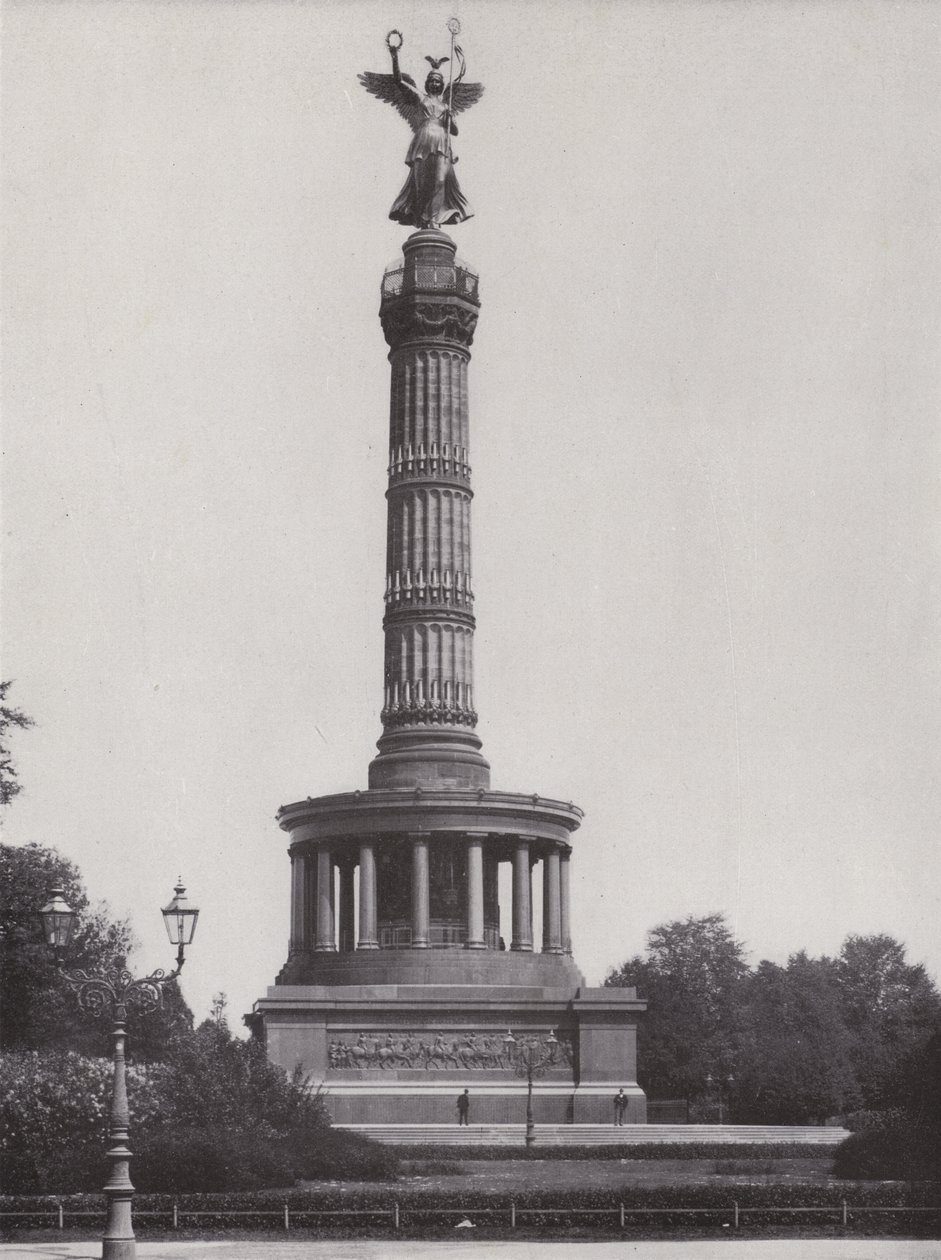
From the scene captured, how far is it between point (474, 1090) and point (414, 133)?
1215 inches

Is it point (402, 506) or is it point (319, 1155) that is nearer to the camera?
point (319, 1155)

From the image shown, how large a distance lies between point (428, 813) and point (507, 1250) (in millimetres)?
30157

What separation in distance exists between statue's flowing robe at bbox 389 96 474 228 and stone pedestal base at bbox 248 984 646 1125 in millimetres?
25384

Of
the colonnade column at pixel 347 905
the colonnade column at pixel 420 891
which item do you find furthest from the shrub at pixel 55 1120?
the colonnade column at pixel 347 905

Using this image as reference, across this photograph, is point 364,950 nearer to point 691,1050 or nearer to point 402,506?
point 402,506

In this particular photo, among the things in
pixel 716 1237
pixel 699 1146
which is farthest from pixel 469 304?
pixel 716 1237

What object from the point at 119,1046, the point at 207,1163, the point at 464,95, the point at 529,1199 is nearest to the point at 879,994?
the point at 464,95

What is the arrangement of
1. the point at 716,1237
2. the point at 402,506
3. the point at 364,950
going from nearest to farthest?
the point at 716,1237
the point at 364,950
the point at 402,506

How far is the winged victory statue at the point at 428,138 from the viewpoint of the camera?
59656mm

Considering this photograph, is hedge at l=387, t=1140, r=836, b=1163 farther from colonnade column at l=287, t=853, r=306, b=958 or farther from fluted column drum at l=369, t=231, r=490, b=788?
colonnade column at l=287, t=853, r=306, b=958

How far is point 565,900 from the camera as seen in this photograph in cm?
5694

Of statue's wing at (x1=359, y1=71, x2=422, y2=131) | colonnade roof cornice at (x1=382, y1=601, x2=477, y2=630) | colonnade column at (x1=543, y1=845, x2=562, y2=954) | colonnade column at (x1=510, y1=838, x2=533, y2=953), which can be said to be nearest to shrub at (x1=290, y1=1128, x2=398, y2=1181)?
colonnade column at (x1=510, y1=838, x2=533, y2=953)

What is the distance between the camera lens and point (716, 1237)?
2517 centimetres

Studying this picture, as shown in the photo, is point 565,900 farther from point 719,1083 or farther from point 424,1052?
point 719,1083
